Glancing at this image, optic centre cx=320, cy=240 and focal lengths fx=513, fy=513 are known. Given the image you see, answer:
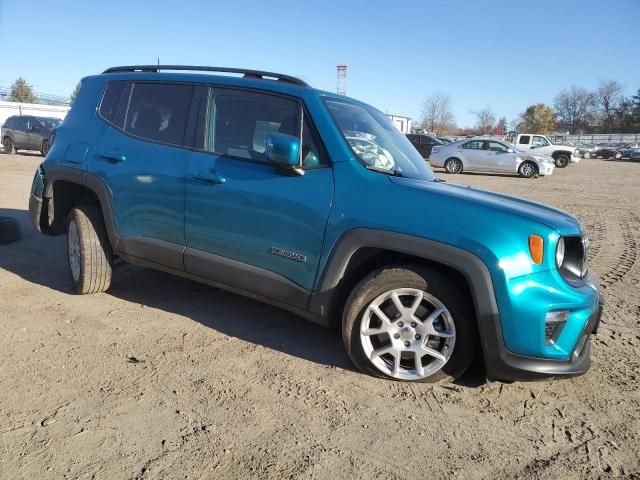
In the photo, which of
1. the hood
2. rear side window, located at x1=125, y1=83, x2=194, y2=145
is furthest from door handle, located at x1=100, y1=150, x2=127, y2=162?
the hood

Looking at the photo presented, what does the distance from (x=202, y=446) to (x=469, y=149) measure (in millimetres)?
20115

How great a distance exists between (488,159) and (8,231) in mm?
18136

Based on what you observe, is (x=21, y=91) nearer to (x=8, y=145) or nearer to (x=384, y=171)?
(x=8, y=145)

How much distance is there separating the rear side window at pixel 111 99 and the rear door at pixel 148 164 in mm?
10

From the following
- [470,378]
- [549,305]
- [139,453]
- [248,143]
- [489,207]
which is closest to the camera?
[139,453]

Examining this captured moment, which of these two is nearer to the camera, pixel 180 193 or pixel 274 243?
pixel 274 243

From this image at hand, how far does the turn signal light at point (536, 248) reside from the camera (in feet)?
8.89

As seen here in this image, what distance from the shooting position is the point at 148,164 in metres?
3.83

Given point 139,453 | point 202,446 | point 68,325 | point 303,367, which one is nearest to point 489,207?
point 303,367

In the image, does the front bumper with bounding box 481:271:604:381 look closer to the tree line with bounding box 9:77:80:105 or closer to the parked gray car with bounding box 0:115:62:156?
the parked gray car with bounding box 0:115:62:156

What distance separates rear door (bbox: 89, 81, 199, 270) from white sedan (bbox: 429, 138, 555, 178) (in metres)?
18.4

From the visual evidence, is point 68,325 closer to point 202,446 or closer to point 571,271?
point 202,446

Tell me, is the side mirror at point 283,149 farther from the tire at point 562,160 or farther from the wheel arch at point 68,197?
the tire at point 562,160

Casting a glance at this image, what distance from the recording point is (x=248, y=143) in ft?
11.6
